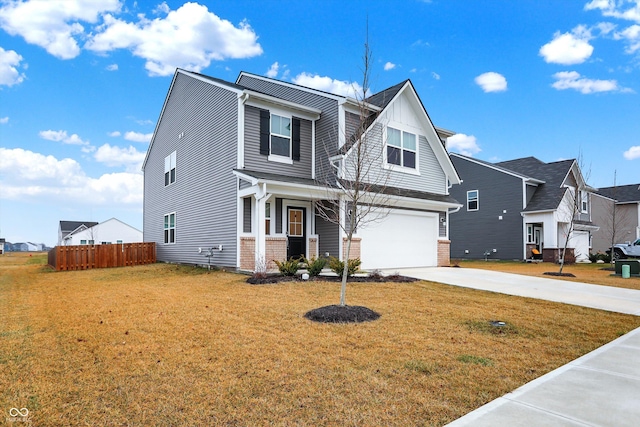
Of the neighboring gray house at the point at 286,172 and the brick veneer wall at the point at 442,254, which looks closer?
the neighboring gray house at the point at 286,172

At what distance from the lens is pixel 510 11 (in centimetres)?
1600

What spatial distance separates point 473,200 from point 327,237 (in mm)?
18191

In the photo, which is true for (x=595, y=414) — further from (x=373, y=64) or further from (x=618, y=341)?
(x=373, y=64)

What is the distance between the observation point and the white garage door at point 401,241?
49.5ft

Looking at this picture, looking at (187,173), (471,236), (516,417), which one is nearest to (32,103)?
(187,173)

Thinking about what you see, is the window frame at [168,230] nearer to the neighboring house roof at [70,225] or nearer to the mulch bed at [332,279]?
the mulch bed at [332,279]

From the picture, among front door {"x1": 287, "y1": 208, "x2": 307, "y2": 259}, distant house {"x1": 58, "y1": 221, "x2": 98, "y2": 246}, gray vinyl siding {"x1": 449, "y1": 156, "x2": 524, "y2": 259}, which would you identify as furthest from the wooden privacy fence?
distant house {"x1": 58, "y1": 221, "x2": 98, "y2": 246}

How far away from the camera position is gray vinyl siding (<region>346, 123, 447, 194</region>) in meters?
15.3

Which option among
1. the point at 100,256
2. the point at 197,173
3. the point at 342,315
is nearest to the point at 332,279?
the point at 342,315

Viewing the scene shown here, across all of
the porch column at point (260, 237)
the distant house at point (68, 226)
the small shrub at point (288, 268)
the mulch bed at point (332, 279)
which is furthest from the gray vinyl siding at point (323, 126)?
the distant house at point (68, 226)

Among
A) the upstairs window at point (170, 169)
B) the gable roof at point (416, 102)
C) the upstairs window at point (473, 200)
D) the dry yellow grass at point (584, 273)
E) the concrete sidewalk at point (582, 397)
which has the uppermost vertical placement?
the gable roof at point (416, 102)

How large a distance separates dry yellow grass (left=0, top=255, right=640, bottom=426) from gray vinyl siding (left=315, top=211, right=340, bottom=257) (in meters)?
5.47

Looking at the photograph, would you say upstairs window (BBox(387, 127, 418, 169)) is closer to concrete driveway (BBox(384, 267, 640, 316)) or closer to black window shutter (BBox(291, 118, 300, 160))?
black window shutter (BBox(291, 118, 300, 160))

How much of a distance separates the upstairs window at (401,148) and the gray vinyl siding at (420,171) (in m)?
0.42
